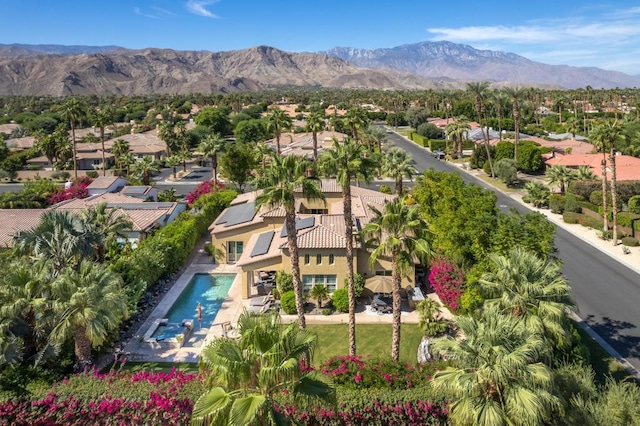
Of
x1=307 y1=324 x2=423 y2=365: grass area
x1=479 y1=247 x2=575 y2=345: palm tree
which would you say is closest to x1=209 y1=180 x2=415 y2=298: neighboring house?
x1=307 y1=324 x2=423 y2=365: grass area

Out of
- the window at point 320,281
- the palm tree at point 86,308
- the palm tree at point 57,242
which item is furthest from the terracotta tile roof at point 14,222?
the window at point 320,281

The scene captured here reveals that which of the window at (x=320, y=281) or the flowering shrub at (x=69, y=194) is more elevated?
the flowering shrub at (x=69, y=194)

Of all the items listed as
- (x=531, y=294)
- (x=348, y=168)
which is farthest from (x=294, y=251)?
(x=531, y=294)

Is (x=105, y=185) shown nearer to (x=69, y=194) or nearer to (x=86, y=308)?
(x=69, y=194)

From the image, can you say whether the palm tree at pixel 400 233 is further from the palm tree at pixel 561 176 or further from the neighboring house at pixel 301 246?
the palm tree at pixel 561 176

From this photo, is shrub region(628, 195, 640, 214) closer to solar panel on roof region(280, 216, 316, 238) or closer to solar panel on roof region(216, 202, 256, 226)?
solar panel on roof region(280, 216, 316, 238)

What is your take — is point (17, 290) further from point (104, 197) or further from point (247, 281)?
point (104, 197)

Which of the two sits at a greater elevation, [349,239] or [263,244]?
[349,239]

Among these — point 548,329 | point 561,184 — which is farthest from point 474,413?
point 561,184
